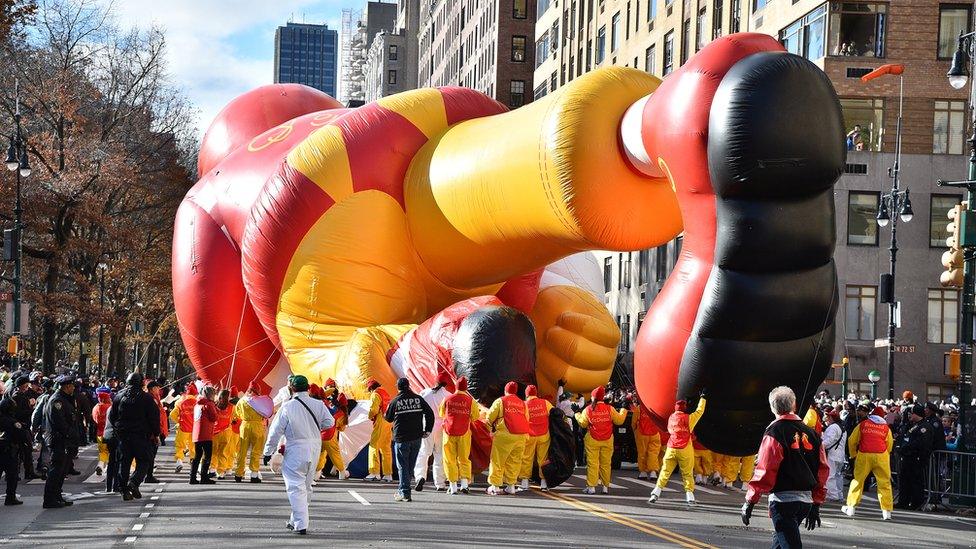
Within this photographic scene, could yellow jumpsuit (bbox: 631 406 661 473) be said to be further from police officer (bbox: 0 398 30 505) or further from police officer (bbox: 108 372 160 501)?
police officer (bbox: 0 398 30 505)

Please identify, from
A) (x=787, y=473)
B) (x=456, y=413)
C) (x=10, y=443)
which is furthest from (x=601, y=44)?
(x=787, y=473)

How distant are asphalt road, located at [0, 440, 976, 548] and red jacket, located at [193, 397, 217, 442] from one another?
28.9 inches

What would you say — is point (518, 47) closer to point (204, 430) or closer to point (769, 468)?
point (204, 430)

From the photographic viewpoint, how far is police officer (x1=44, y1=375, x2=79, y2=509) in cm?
1521

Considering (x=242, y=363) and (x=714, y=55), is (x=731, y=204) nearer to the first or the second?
(x=714, y=55)

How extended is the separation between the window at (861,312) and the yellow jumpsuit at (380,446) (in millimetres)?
23374

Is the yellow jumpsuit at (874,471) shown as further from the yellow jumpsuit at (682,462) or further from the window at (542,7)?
the window at (542,7)

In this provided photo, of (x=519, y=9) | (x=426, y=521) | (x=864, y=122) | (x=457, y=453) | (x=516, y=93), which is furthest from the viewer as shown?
(x=516, y=93)

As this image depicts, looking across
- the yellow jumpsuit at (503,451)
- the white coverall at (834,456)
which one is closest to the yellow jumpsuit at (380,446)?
the yellow jumpsuit at (503,451)

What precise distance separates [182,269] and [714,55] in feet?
42.0

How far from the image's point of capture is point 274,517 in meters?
13.9

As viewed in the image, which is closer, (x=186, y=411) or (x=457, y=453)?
(x=457, y=453)

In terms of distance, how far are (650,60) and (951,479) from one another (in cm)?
3600

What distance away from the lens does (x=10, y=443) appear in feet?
50.6
